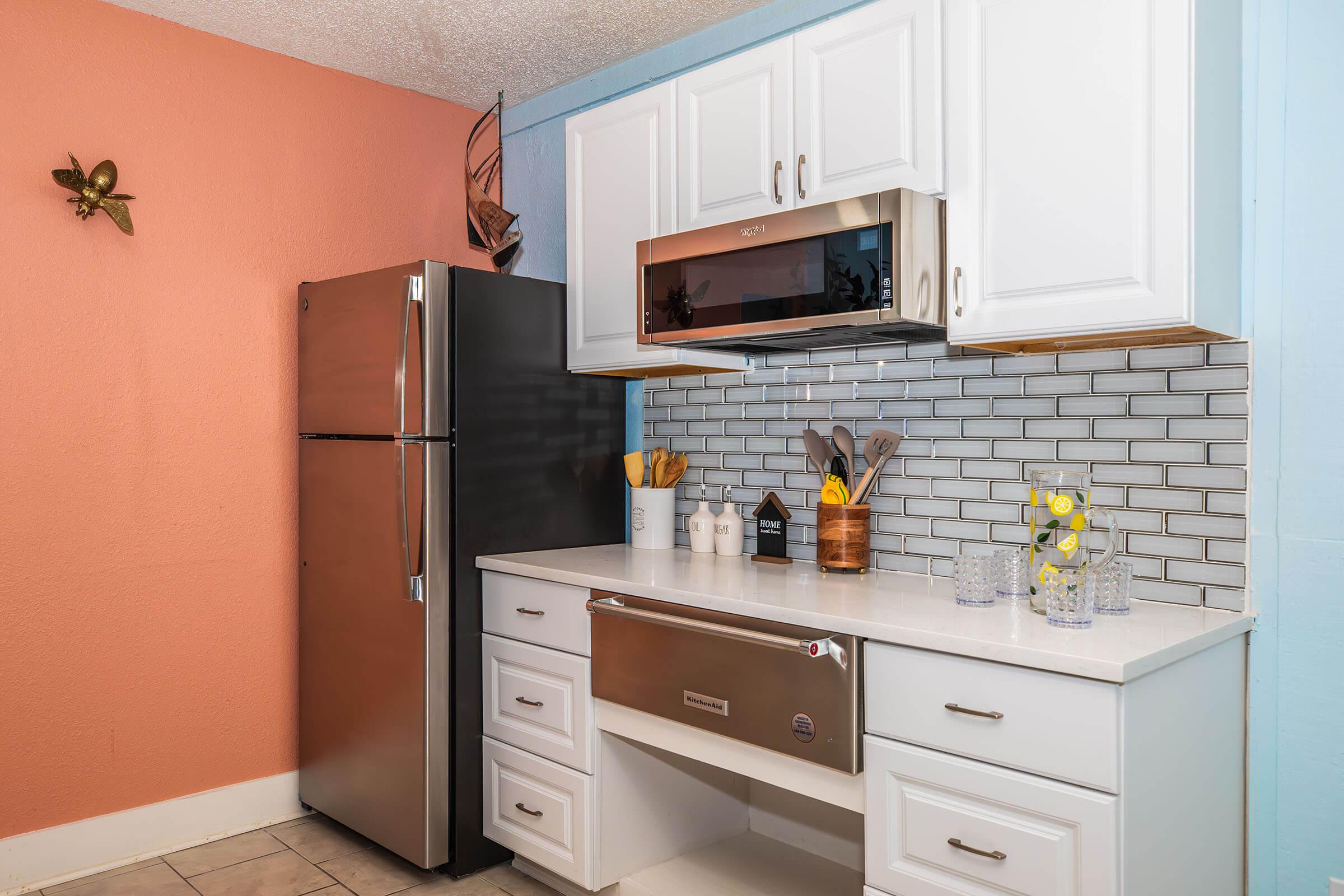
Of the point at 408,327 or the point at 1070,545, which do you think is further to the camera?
the point at 408,327

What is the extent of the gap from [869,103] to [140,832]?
2.85 meters

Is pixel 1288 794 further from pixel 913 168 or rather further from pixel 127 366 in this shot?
pixel 127 366

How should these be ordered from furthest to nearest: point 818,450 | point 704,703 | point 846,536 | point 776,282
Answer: point 818,450 < point 846,536 < point 776,282 < point 704,703

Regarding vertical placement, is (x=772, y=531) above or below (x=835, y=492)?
below

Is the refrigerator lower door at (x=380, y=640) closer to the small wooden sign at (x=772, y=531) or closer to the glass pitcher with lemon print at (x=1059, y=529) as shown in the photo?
the small wooden sign at (x=772, y=531)

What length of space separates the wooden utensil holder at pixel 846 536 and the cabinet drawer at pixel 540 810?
84cm

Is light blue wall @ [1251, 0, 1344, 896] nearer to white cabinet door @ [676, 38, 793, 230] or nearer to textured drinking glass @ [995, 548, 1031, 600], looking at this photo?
textured drinking glass @ [995, 548, 1031, 600]

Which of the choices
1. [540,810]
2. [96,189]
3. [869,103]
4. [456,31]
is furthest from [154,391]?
[869,103]

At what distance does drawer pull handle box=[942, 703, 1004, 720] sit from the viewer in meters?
1.53

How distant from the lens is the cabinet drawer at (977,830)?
4.68 ft

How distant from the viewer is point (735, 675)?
1.94 meters

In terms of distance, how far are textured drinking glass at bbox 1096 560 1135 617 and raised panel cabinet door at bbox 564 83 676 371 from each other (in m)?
1.24

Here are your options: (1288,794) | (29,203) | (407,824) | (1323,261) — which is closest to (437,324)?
(29,203)

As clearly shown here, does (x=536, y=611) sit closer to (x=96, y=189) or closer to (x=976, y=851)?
(x=976, y=851)
